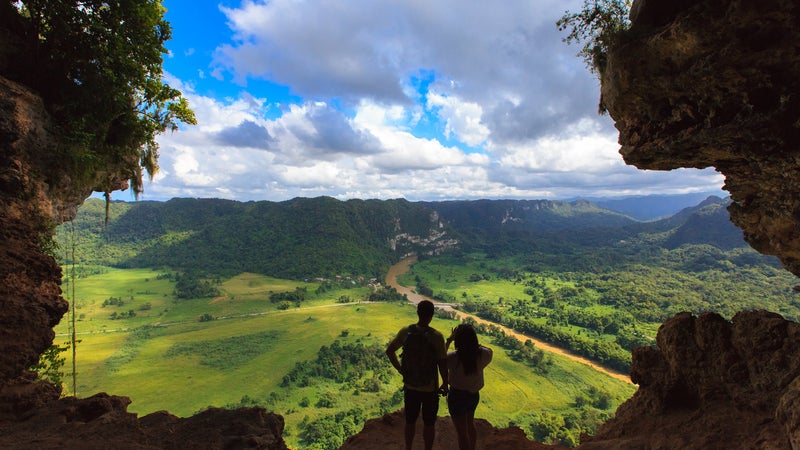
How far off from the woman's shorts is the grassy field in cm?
5019

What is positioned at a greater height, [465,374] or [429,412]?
[465,374]

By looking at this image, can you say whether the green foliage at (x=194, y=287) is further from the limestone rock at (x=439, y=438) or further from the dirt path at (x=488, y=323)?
the limestone rock at (x=439, y=438)

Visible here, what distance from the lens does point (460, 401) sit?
20.3 ft

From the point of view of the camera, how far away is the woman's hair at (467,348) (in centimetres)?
587

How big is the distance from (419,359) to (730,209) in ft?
33.6

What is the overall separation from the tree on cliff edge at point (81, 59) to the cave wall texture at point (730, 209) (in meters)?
0.58

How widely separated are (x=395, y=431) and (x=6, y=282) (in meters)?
9.72

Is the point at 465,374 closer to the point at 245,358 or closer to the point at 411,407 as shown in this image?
the point at 411,407

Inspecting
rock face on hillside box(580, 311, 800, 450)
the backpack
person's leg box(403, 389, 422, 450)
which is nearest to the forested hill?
rock face on hillside box(580, 311, 800, 450)

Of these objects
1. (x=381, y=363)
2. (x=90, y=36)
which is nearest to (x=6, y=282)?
(x=90, y=36)

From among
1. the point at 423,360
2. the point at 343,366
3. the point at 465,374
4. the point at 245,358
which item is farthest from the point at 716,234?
the point at 423,360

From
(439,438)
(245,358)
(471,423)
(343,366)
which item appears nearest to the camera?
(471,423)

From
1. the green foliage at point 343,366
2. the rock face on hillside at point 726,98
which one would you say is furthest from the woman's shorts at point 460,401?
the green foliage at point 343,366

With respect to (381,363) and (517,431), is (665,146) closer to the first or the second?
(517,431)
